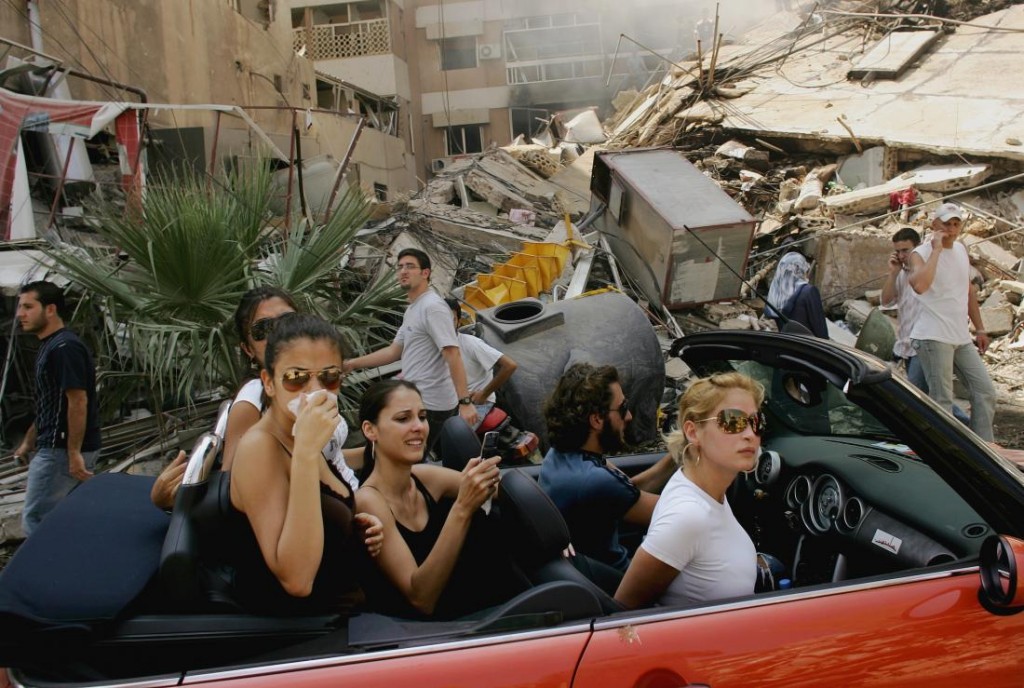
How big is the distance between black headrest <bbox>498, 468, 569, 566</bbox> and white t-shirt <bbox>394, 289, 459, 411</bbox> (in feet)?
9.11

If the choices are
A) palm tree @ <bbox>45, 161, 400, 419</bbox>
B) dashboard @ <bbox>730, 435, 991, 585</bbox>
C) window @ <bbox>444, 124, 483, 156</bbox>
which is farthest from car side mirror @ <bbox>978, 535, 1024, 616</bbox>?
window @ <bbox>444, 124, 483, 156</bbox>

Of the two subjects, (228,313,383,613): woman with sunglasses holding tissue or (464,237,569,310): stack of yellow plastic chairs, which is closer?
(228,313,383,613): woman with sunglasses holding tissue

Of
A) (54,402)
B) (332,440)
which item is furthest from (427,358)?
(332,440)

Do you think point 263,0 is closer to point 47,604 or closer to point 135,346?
point 135,346

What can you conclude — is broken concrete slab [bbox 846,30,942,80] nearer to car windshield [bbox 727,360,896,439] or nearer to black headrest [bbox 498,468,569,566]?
car windshield [bbox 727,360,896,439]

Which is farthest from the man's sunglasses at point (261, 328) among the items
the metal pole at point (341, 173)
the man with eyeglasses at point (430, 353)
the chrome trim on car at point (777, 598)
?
the metal pole at point (341, 173)

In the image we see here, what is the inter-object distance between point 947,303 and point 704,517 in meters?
4.56

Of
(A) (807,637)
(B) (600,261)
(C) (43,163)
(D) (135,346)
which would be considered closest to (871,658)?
(A) (807,637)

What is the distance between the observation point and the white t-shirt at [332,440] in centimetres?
264

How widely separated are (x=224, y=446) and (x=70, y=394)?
2.16 meters

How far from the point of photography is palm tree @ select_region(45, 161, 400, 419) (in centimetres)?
543

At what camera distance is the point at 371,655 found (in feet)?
6.50

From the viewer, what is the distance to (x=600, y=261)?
1085 centimetres

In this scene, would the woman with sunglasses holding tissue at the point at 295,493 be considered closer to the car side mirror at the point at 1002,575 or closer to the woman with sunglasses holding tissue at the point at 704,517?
the woman with sunglasses holding tissue at the point at 704,517
